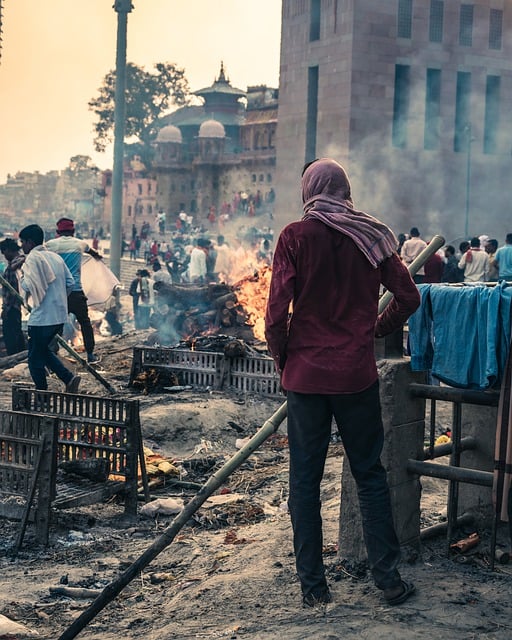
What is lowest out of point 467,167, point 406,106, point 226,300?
point 226,300

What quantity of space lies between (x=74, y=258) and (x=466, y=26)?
3061 centimetres

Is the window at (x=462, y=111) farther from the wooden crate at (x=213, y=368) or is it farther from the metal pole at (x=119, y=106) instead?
the wooden crate at (x=213, y=368)

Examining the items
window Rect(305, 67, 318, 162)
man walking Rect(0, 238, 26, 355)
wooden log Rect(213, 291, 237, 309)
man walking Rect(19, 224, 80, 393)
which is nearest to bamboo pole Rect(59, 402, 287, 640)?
man walking Rect(19, 224, 80, 393)

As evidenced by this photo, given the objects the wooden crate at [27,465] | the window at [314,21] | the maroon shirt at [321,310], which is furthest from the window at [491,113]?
the maroon shirt at [321,310]

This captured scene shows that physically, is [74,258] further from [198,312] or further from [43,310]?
[198,312]

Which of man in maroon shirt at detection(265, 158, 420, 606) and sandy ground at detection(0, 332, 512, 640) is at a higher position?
man in maroon shirt at detection(265, 158, 420, 606)

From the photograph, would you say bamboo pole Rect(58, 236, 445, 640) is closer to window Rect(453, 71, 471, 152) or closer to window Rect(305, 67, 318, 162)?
window Rect(305, 67, 318, 162)

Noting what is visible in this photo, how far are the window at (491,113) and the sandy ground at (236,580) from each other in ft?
113

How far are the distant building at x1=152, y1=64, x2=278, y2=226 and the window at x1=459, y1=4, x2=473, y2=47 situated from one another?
128 feet

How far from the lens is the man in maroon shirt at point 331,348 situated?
4.11m

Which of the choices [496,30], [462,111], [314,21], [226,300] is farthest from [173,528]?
[496,30]

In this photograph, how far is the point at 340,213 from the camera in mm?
4199

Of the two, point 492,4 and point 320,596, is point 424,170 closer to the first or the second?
point 492,4

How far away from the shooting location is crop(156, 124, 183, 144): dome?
84938 millimetres
